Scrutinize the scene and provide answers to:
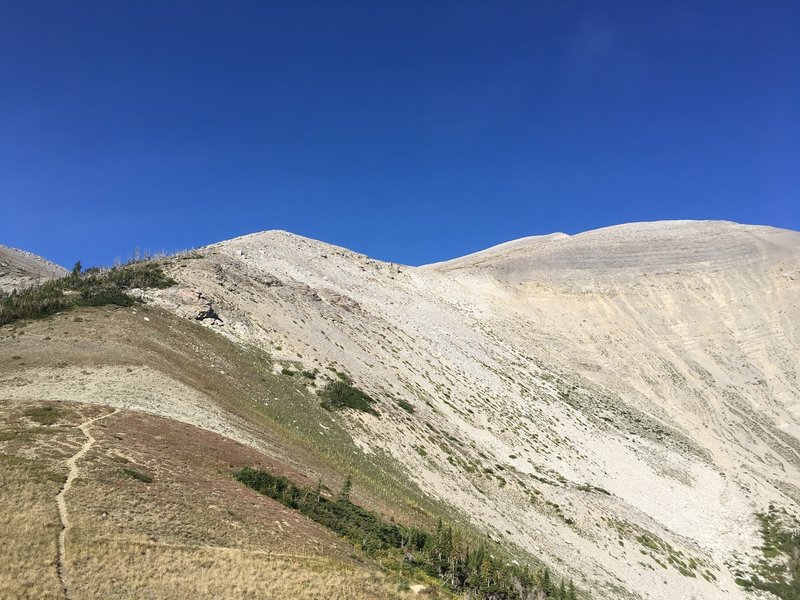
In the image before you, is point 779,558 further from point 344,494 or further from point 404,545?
point 344,494

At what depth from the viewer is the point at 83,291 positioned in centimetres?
3638

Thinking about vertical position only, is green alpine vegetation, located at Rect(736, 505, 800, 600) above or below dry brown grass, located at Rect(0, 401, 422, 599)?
above

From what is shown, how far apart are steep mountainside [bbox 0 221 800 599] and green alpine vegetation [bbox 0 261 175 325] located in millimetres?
2117

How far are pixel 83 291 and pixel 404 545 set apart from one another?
28909mm

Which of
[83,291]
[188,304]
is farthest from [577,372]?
[83,291]

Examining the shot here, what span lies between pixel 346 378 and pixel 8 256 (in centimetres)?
6917

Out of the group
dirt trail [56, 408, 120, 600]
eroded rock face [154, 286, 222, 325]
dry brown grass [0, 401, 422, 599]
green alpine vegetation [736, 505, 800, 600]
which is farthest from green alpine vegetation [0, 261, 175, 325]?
green alpine vegetation [736, 505, 800, 600]

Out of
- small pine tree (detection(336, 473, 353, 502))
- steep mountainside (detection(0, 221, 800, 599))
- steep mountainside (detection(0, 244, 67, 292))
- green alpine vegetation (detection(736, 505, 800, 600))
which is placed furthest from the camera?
steep mountainside (detection(0, 244, 67, 292))

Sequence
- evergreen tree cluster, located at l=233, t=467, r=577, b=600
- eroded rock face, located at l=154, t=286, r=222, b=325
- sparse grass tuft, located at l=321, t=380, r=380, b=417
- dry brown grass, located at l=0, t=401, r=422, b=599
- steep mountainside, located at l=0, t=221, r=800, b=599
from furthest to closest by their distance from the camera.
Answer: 1. eroded rock face, located at l=154, t=286, r=222, b=325
2. sparse grass tuft, located at l=321, t=380, r=380, b=417
3. steep mountainside, located at l=0, t=221, r=800, b=599
4. evergreen tree cluster, located at l=233, t=467, r=577, b=600
5. dry brown grass, located at l=0, t=401, r=422, b=599

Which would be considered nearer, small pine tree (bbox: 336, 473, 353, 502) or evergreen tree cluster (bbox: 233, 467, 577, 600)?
evergreen tree cluster (bbox: 233, 467, 577, 600)

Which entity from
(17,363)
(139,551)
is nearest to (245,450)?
(139,551)

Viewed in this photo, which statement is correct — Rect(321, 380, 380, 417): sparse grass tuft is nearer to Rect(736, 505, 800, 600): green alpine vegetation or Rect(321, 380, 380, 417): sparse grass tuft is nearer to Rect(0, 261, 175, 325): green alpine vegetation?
Rect(0, 261, 175, 325): green alpine vegetation

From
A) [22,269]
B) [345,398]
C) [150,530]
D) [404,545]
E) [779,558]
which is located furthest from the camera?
[22,269]

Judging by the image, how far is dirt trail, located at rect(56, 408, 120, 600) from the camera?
471 inches
